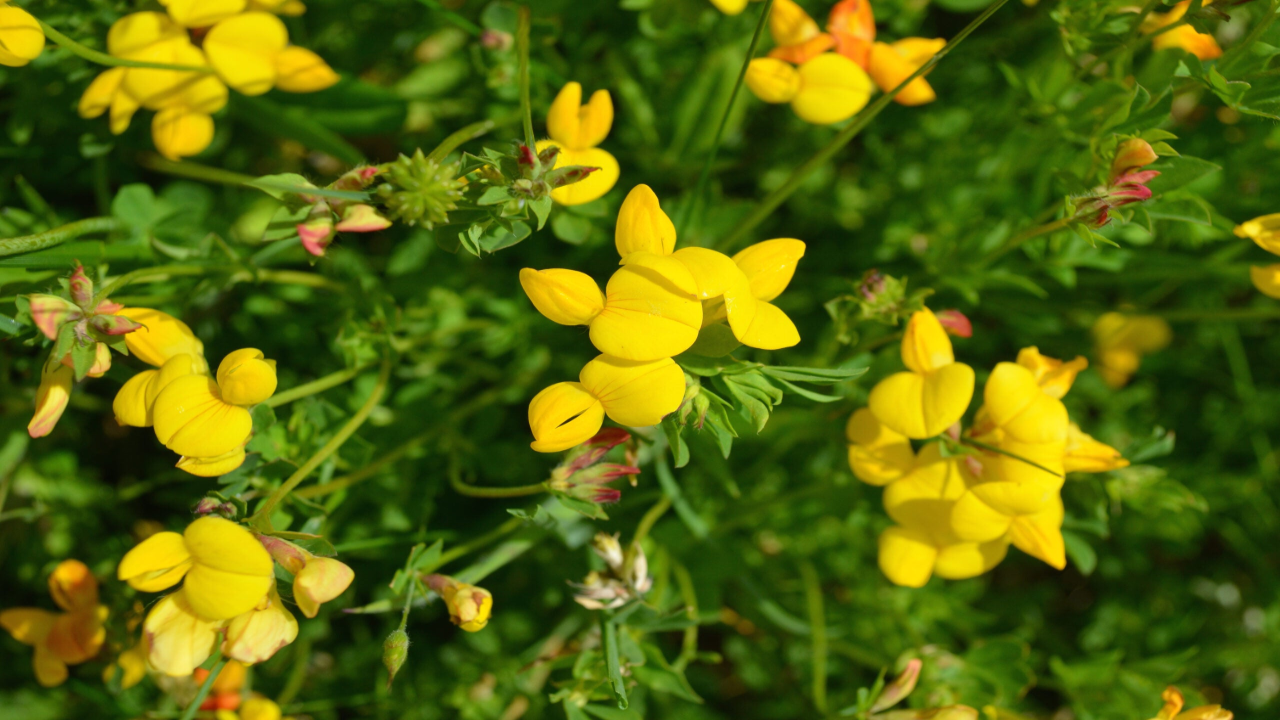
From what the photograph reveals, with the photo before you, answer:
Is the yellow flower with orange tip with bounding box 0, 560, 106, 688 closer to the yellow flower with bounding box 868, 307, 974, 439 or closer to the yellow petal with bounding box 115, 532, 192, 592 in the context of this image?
the yellow petal with bounding box 115, 532, 192, 592

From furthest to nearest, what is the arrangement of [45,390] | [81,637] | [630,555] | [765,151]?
[765,151], [81,637], [630,555], [45,390]

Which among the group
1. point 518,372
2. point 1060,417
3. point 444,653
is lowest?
point 444,653

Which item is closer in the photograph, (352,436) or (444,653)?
(352,436)

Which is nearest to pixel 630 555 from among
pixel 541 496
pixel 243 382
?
pixel 541 496

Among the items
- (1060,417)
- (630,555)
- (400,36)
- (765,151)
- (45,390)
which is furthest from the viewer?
(765,151)

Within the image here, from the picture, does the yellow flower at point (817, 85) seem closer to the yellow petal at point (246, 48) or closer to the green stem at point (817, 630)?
the yellow petal at point (246, 48)

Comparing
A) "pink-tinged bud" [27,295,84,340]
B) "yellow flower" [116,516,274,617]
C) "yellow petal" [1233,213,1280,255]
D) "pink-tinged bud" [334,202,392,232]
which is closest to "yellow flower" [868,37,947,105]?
"yellow petal" [1233,213,1280,255]

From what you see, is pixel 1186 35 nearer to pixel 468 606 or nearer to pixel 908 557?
pixel 908 557

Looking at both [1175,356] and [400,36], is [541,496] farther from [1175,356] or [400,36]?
[1175,356]
